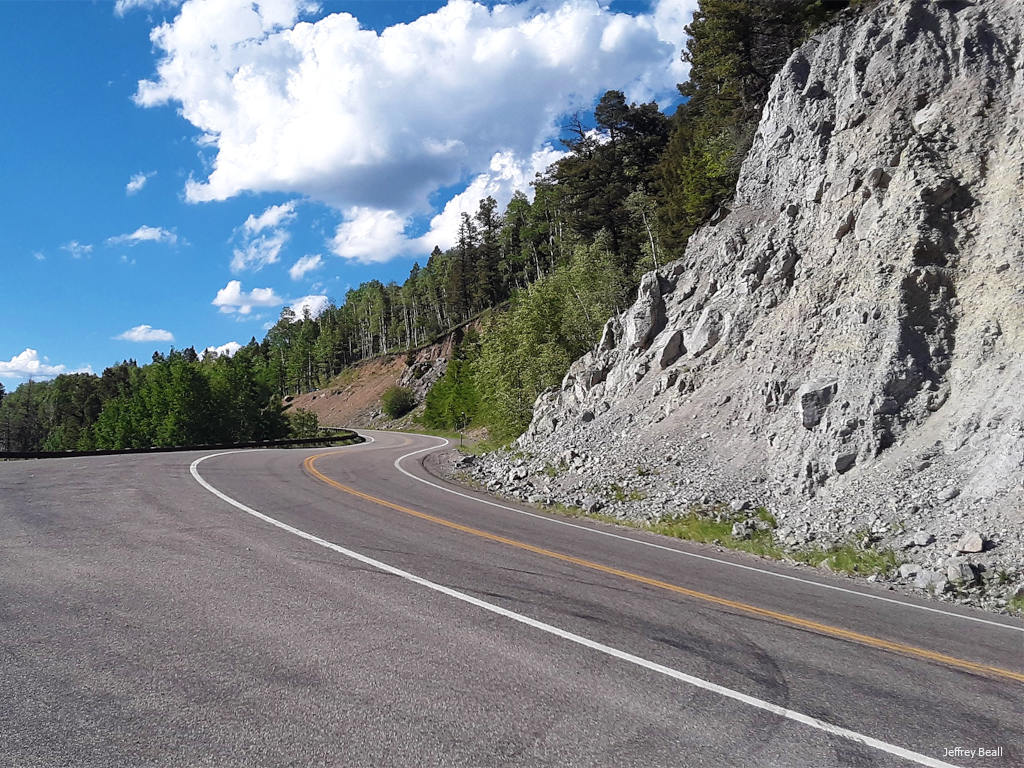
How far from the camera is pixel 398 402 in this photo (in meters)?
85.0

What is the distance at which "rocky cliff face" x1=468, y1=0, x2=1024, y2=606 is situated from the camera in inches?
468

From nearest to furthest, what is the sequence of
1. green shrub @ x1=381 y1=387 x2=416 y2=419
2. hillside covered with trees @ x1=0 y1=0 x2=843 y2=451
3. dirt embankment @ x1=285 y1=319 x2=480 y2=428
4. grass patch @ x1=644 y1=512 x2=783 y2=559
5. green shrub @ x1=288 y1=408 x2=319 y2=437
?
grass patch @ x1=644 y1=512 x2=783 y2=559
hillside covered with trees @ x1=0 y1=0 x2=843 y2=451
green shrub @ x1=288 y1=408 x2=319 y2=437
green shrub @ x1=381 y1=387 x2=416 y2=419
dirt embankment @ x1=285 y1=319 x2=480 y2=428

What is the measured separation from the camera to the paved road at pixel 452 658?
375 cm

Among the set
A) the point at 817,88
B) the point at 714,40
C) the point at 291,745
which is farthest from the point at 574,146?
the point at 291,745

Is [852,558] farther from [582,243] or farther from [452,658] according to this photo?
[582,243]

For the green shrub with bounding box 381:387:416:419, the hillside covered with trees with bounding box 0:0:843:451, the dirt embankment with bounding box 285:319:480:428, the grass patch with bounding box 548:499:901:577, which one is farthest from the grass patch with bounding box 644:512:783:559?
the green shrub with bounding box 381:387:416:419

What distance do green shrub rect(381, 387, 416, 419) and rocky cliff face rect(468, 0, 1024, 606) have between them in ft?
207

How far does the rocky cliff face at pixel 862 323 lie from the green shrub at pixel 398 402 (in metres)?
63.2

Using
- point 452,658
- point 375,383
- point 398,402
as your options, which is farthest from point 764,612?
point 375,383

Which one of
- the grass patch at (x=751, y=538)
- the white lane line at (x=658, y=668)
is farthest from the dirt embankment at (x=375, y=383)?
the white lane line at (x=658, y=668)

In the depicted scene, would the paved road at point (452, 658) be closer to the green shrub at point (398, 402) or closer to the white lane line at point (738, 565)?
the white lane line at point (738, 565)

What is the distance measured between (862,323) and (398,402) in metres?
75.0

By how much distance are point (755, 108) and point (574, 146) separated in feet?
61.4

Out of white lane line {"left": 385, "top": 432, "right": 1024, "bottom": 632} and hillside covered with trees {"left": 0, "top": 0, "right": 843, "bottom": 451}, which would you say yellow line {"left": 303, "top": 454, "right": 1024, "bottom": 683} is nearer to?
white lane line {"left": 385, "top": 432, "right": 1024, "bottom": 632}
